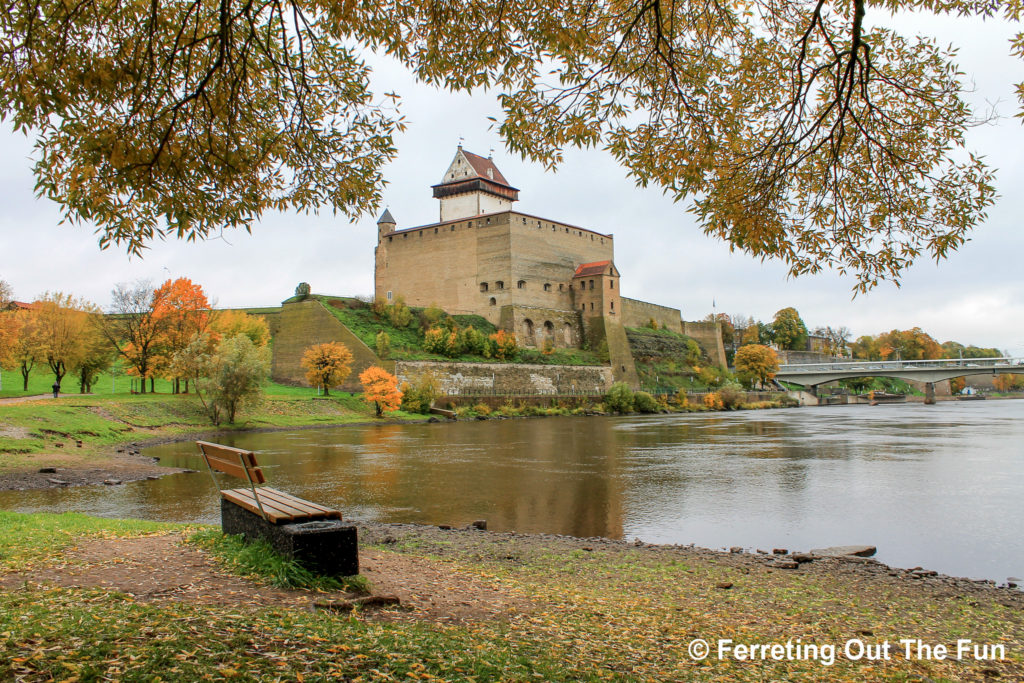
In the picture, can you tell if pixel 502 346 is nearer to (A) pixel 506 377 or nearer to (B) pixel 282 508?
(A) pixel 506 377

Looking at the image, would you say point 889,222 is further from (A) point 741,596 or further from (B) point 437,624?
(B) point 437,624

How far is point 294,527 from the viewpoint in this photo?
4.04 meters

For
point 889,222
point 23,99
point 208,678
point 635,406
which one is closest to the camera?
point 208,678

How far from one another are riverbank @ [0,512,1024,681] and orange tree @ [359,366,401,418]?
2661cm

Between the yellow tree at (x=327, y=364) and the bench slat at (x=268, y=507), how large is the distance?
101 feet

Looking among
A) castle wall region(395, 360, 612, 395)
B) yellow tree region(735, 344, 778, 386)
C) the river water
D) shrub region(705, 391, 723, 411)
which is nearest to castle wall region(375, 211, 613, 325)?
castle wall region(395, 360, 612, 395)

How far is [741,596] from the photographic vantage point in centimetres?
493

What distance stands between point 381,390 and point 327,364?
431 centimetres

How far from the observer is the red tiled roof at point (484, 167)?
5184cm

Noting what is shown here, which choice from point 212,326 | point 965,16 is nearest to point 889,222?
point 965,16

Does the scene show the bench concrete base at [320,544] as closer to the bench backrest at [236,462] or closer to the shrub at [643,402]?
the bench backrest at [236,462]

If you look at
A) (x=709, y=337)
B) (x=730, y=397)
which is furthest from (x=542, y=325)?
(x=709, y=337)

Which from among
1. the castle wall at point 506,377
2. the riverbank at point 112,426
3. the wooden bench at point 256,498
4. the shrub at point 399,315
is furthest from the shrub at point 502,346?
the wooden bench at point 256,498

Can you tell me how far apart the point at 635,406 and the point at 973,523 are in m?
35.2
